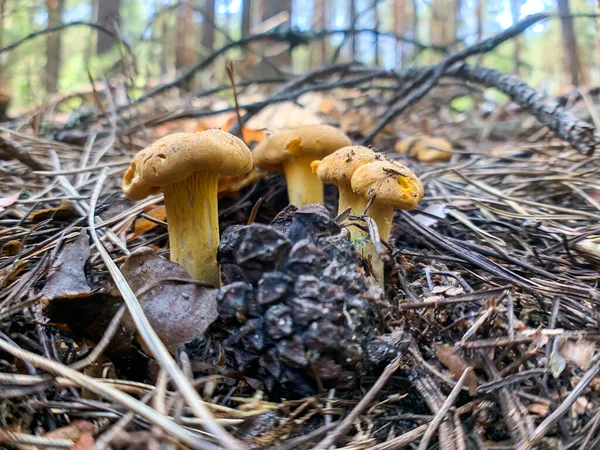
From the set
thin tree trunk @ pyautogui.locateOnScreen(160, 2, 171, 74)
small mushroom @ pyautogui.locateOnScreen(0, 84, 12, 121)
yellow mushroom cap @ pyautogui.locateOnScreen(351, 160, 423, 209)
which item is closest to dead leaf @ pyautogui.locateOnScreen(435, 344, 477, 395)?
yellow mushroom cap @ pyautogui.locateOnScreen(351, 160, 423, 209)

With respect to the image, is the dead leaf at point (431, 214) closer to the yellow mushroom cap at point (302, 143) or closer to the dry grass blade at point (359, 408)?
the yellow mushroom cap at point (302, 143)

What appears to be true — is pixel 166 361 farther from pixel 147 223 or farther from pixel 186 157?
pixel 147 223

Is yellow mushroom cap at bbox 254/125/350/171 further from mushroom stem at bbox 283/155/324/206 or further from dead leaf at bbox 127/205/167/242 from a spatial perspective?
dead leaf at bbox 127/205/167/242

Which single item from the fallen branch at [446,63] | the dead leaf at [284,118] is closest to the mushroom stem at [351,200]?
the fallen branch at [446,63]

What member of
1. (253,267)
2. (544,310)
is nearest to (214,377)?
(253,267)

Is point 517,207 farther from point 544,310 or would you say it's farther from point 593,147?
point 544,310

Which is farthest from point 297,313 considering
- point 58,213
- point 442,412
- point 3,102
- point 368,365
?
point 3,102

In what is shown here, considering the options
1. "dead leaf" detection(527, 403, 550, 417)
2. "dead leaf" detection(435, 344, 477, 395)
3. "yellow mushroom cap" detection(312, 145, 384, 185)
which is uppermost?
"yellow mushroom cap" detection(312, 145, 384, 185)
